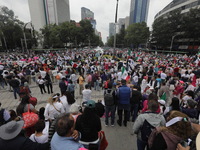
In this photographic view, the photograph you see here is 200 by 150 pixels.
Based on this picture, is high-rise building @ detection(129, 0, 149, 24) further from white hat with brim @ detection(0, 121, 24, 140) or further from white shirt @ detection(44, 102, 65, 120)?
white hat with brim @ detection(0, 121, 24, 140)

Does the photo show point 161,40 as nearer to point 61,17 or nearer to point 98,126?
point 98,126

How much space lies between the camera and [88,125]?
2.03 metres

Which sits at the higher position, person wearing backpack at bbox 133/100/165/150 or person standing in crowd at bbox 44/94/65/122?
person wearing backpack at bbox 133/100/165/150

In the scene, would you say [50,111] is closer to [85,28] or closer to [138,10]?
[85,28]

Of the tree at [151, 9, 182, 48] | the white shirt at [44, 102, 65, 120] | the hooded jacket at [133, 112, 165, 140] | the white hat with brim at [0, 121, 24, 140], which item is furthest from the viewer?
the tree at [151, 9, 182, 48]

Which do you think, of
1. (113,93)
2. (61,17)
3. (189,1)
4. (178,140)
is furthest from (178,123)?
(61,17)

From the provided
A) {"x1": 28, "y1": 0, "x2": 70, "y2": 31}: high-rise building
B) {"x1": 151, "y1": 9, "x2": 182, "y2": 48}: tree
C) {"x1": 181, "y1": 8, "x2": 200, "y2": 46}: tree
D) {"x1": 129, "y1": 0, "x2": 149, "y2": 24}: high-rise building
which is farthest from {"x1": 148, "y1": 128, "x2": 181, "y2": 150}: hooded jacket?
{"x1": 129, "y1": 0, "x2": 149, "y2": 24}: high-rise building

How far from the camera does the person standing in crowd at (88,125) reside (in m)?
2.03

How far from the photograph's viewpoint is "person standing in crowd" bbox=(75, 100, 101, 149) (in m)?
2.03

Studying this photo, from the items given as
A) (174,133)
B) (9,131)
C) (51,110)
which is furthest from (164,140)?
(51,110)

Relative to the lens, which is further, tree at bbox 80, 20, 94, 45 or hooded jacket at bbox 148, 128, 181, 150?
tree at bbox 80, 20, 94, 45

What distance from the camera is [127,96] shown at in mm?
3922

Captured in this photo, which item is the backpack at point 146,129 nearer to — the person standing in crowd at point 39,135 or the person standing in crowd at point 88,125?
the person standing in crowd at point 88,125

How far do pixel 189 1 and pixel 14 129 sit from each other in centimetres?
5710
